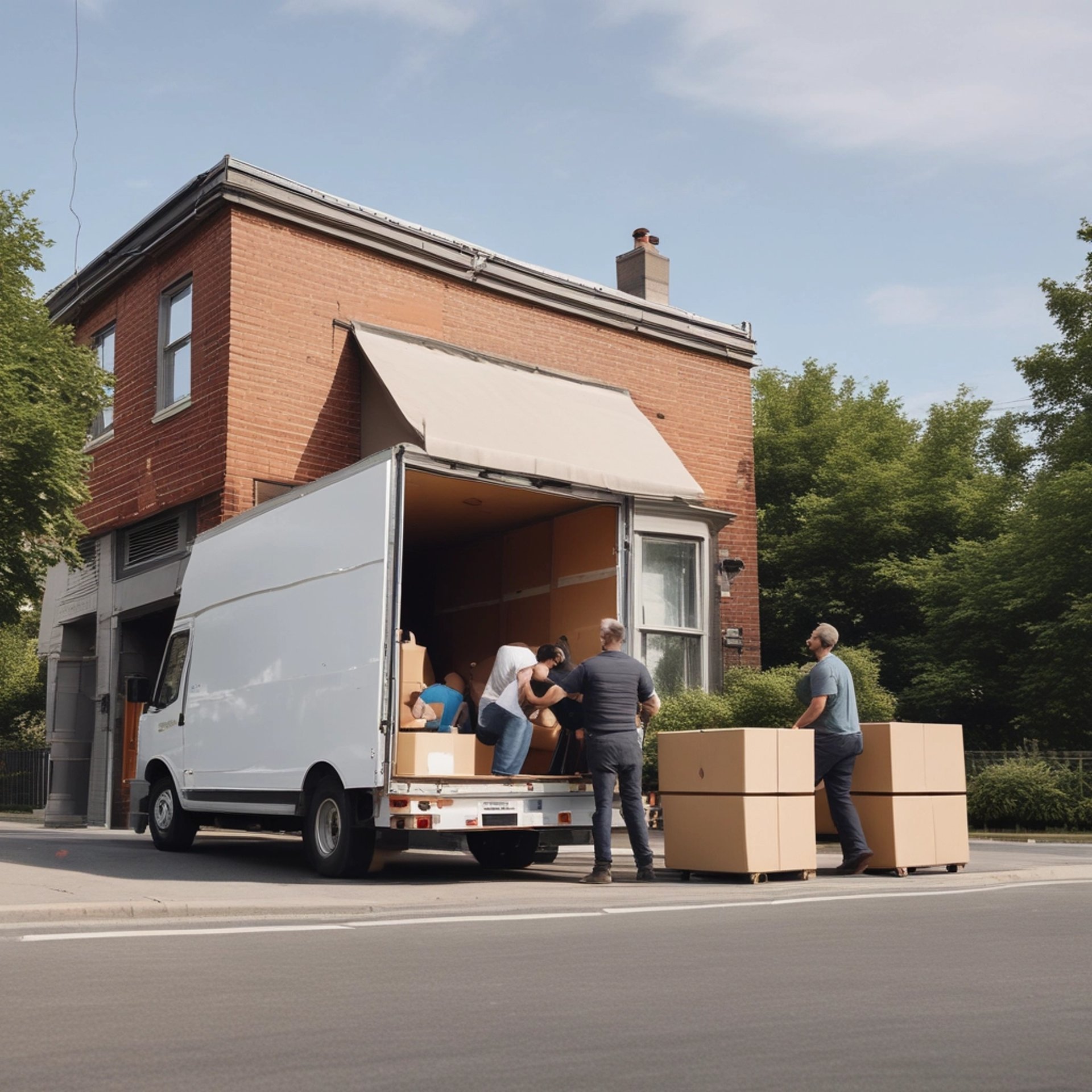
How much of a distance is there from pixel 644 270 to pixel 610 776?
13767 mm

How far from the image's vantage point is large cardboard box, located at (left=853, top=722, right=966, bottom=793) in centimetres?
1192

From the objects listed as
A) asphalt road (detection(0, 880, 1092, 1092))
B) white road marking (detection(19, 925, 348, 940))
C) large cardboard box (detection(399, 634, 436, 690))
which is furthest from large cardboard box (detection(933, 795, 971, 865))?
white road marking (detection(19, 925, 348, 940))

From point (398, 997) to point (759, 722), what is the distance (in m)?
12.6

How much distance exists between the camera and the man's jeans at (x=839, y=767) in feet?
38.0

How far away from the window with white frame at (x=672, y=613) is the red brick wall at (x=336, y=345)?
4.19 ft

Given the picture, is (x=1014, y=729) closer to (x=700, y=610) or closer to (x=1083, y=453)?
(x=1083, y=453)

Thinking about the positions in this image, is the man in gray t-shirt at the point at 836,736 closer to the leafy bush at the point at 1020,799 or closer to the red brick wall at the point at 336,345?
the red brick wall at the point at 336,345

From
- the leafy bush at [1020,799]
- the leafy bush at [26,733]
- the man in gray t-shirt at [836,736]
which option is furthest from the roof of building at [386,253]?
the leafy bush at [26,733]

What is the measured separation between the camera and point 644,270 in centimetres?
2333

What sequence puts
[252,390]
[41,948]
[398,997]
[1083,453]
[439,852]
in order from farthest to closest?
[1083,453], [252,390], [439,852], [41,948], [398,997]

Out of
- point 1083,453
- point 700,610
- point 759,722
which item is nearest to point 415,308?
point 700,610

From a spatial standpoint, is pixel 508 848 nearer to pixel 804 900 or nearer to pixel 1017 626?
pixel 804 900

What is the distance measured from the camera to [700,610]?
19688mm

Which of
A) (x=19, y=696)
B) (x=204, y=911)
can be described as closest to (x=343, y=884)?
(x=204, y=911)
